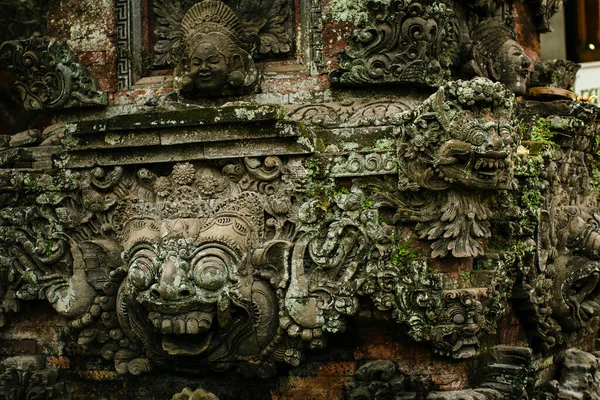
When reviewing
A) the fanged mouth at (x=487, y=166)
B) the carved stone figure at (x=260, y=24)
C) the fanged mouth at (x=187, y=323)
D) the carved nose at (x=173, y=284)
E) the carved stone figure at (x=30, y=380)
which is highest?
the carved stone figure at (x=260, y=24)

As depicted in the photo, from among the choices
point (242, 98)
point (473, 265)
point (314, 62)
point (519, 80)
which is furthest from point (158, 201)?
point (519, 80)

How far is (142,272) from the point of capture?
30.9ft

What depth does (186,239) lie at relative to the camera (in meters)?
9.42

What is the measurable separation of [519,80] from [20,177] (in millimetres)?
4629

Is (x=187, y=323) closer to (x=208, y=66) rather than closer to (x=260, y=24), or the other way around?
(x=208, y=66)

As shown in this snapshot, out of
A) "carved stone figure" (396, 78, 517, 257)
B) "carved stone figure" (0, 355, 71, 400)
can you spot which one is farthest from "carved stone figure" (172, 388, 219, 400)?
"carved stone figure" (396, 78, 517, 257)

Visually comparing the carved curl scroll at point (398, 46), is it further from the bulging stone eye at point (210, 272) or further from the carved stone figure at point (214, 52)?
the bulging stone eye at point (210, 272)

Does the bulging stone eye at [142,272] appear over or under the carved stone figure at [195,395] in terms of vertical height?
over

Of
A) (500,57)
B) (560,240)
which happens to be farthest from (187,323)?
(500,57)

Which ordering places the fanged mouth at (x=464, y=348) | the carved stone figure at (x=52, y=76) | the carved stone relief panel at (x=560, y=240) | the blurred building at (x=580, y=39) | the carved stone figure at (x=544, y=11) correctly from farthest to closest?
the blurred building at (x=580, y=39), the carved stone figure at (x=544, y=11), the carved stone figure at (x=52, y=76), the carved stone relief panel at (x=560, y=240), the fanged mouth at (x=464, y=348)

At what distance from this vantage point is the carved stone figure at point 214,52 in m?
9.88

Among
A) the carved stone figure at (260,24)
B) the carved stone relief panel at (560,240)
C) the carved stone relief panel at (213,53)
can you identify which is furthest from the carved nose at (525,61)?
the carved stone relief panel at (213,53)

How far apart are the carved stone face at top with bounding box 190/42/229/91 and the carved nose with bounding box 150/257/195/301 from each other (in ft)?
5.40

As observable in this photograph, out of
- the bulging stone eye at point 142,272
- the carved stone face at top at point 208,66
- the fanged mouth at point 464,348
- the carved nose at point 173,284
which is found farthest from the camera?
the carved stone face at top at point 208,66
